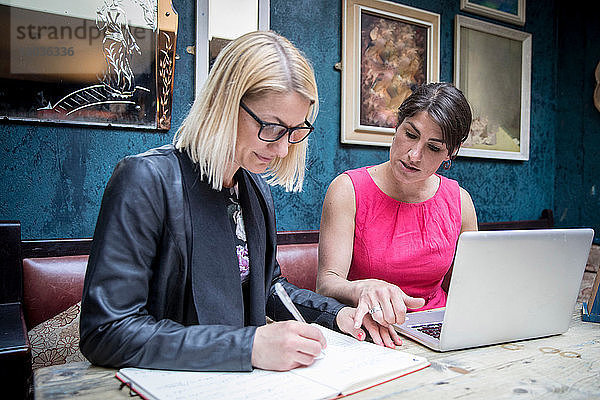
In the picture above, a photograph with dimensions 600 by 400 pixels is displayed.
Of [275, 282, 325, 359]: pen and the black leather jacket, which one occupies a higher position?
the black leather jacket

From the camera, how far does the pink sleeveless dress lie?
1.92 metres

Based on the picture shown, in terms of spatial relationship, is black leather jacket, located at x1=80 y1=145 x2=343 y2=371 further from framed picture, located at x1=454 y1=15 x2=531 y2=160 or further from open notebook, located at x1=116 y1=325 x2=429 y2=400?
framed picture, located at x1=454 y1=15 x2=531 y2=160

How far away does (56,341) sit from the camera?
1.82 meters

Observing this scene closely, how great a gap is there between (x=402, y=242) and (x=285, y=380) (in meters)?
1.15

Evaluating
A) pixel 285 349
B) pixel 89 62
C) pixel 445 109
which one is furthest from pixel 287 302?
pixel 89 62

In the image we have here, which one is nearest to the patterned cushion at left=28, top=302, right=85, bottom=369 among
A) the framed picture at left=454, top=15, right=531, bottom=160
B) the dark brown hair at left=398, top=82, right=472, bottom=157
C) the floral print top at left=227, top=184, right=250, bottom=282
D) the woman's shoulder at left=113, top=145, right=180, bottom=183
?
the floral print top at left=227, top=184, right=250, bottom=282

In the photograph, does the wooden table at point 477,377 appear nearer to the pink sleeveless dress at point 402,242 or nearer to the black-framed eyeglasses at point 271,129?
the black-framed eyeglasses at point 271,129

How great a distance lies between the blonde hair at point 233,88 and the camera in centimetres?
117

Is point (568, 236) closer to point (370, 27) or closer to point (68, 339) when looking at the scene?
point (68, 339)

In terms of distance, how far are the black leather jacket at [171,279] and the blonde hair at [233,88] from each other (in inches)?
2.6

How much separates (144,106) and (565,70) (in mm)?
3445

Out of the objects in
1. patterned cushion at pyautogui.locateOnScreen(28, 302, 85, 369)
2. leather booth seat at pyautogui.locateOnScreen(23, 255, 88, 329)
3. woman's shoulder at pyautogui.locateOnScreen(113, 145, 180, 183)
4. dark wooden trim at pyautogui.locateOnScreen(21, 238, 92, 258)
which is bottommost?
patterned cushion at pyautogui.locateOnScreen(28, 302, 85, 369)

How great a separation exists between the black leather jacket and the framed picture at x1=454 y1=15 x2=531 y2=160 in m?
2.59

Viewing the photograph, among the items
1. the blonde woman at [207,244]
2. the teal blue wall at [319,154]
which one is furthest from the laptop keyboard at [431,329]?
the teal blue wall at [319,154]
